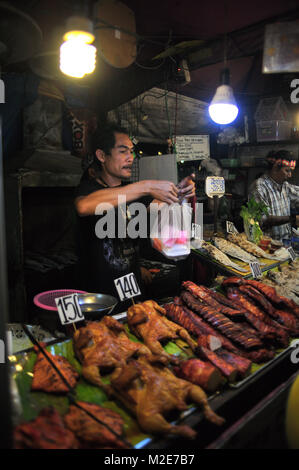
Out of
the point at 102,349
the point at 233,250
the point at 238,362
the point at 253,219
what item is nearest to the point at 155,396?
the point at 102,349

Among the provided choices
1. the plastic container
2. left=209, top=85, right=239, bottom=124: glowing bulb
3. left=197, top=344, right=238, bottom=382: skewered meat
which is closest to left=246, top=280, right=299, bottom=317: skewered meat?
left=197, top=344, right=238, bottom=382: skewered meat

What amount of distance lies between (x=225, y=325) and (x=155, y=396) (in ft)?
3.67

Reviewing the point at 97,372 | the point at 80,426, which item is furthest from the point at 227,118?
the point at 80,426

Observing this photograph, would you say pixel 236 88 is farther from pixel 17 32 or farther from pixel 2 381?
pixel 2 381

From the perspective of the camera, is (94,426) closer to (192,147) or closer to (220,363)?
(220,363)

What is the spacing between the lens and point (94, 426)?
1.49 m

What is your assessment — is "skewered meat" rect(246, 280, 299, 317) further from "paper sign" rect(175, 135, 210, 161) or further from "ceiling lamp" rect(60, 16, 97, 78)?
"paper sign" rect(175, 135, 210, 161)

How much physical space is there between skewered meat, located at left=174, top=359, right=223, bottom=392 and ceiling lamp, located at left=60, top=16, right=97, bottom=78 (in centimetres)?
255

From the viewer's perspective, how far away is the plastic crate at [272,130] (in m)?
9.16

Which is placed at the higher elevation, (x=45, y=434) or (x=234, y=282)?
(x=234, y=282)
